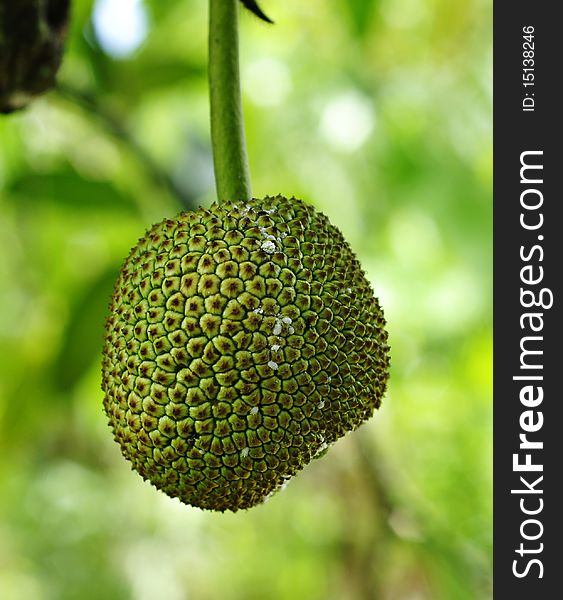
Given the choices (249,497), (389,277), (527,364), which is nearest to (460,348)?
(389,277)

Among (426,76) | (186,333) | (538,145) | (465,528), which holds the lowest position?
(186,333)

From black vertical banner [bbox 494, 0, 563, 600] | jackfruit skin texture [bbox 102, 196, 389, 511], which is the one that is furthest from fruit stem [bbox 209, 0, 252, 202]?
black vertical banner [bbox 494, 0, 563, 600]

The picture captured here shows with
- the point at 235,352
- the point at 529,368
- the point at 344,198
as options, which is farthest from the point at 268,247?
the point at 344,198

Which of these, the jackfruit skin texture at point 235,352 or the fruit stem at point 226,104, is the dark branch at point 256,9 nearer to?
the fruit stem at point 226,104

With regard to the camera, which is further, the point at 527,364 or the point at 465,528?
the point at 465,528


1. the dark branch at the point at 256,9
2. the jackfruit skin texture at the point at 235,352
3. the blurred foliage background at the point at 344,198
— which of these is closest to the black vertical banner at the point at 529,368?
the blurred foliage background at the point at 344,198

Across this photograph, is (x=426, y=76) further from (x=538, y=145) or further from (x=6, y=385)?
(x=6, y=385)
